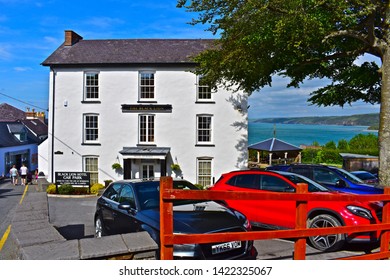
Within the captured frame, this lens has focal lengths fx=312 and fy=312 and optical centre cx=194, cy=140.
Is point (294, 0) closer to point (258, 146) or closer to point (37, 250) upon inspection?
point (37, 250)

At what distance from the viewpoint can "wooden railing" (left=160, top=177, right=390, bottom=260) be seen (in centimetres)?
310

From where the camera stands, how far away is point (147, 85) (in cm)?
2378

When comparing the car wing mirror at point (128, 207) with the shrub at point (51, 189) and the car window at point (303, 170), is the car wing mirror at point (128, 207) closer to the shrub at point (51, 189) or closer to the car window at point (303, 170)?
the car window at point (303, 170)

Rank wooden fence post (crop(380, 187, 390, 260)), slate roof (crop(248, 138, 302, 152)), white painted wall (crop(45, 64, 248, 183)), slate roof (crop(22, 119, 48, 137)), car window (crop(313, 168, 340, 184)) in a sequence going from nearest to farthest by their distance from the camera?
wooden fence post (crop(380, 187, 390, 260))
car window (crop(313, 168, 340, 184))
slate roof (crop(248, 138, 302, 152))
white painted wall (crop(45, 64, 248, 183))
slate roof (crop(22, 119, 48, 137))

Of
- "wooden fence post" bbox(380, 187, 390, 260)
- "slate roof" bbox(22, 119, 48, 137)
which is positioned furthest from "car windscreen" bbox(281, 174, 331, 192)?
"slate roof" bbox(22, 119, 48, 137)

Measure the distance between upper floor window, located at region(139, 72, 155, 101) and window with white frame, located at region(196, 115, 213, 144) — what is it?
13.4ft

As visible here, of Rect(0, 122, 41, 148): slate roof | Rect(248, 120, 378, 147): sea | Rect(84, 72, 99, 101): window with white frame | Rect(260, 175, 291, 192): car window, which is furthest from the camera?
Rect(248, 120, 378, 147): sea

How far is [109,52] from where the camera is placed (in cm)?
2488

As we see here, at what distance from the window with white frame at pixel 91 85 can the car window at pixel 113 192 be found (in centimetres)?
1790

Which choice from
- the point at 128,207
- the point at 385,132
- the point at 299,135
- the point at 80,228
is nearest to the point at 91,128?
the point at 80,228

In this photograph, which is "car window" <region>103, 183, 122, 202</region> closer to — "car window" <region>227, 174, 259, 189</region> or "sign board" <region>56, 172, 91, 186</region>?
"car window" <region>227, 174, 259, 189</region>

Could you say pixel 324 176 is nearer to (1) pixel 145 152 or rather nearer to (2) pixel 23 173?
(1) pixel 145 152

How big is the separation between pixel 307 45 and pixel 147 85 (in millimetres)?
14801

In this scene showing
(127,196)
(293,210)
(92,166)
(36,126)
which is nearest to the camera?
(127,196)
